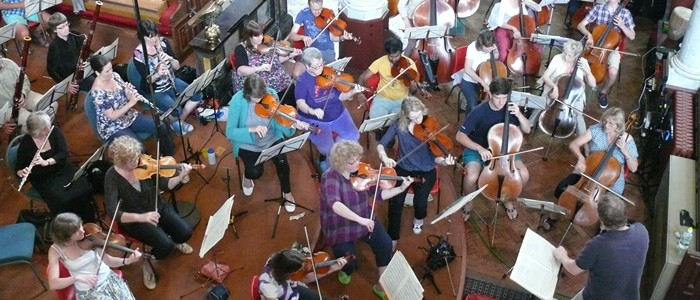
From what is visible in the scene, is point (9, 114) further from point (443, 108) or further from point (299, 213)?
point (443, 108)

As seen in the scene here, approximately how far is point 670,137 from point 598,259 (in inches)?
102

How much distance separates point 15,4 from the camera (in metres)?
7.02

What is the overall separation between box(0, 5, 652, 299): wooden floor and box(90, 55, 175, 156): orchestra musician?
0.70 meters

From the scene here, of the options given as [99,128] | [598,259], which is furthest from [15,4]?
[598,259]

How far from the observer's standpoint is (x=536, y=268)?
3.93 meters

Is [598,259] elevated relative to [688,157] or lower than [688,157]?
elevated

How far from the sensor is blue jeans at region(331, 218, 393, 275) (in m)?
4.58

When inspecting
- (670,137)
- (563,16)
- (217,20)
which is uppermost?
(217,20)

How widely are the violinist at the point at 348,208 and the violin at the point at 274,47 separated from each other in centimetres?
177

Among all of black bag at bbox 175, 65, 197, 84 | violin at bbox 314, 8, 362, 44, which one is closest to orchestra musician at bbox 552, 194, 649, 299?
violin at bbox 314, 8, 362, 44

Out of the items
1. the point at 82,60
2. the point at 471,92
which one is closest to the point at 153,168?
the point at 82,60

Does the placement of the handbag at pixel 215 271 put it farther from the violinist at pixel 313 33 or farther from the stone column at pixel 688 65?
the stone column at pixel 688 65

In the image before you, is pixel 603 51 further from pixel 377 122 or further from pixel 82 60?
pixel 82 60

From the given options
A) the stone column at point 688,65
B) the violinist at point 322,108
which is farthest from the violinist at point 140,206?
the stone column at point 688,65
